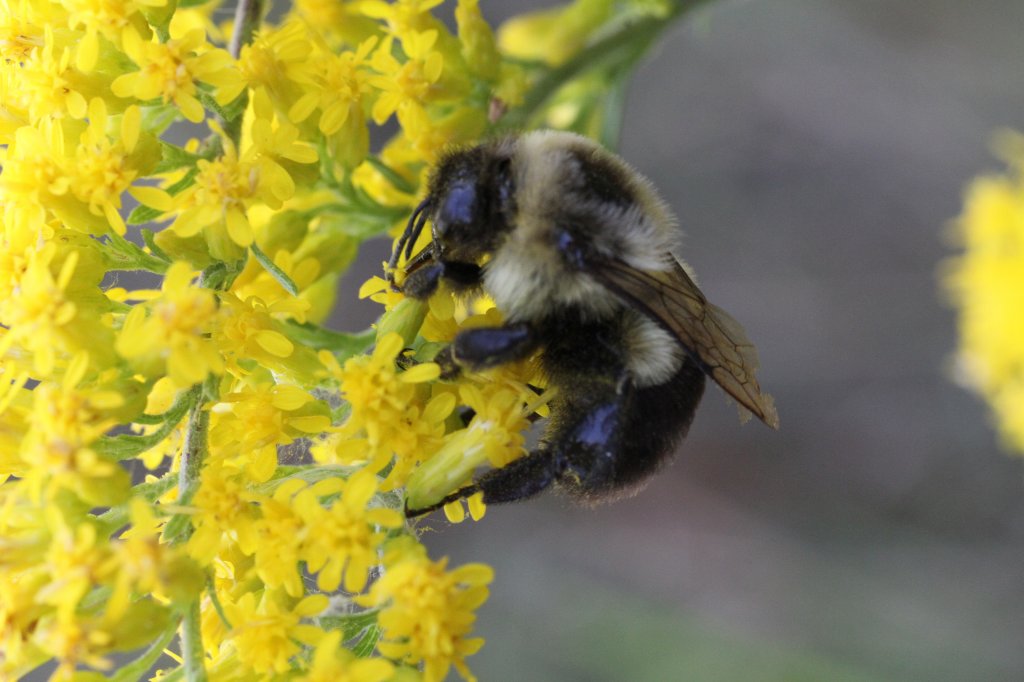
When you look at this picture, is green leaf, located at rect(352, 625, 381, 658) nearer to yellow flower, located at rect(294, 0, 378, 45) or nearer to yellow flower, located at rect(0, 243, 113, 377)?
yellow flower, located at rect(0, 243, 113, 377)

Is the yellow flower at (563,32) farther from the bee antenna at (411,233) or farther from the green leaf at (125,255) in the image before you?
the green leaf at (125,255)

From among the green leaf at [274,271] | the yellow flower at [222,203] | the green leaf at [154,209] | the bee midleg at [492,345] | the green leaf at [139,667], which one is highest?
the yellow flower at [222,203]

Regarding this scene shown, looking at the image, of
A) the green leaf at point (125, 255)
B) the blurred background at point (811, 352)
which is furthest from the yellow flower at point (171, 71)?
the blurred background at point (811, 352)

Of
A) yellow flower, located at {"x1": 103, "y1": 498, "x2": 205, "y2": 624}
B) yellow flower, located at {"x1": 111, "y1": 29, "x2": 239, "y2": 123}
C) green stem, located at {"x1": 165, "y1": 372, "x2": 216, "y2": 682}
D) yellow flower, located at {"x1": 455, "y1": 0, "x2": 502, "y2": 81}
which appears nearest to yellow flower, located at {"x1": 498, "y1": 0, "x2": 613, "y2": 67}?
yellow flower, located at {"x1": 455, "y1": 0, "x2": 502, "y2": 81}

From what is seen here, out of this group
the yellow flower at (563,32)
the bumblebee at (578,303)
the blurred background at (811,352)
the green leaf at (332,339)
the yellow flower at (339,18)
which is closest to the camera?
the bumblebee at (578,303)

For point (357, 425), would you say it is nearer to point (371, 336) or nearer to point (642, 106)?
point (371, 336)

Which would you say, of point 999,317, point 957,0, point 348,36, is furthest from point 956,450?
point 348,36
